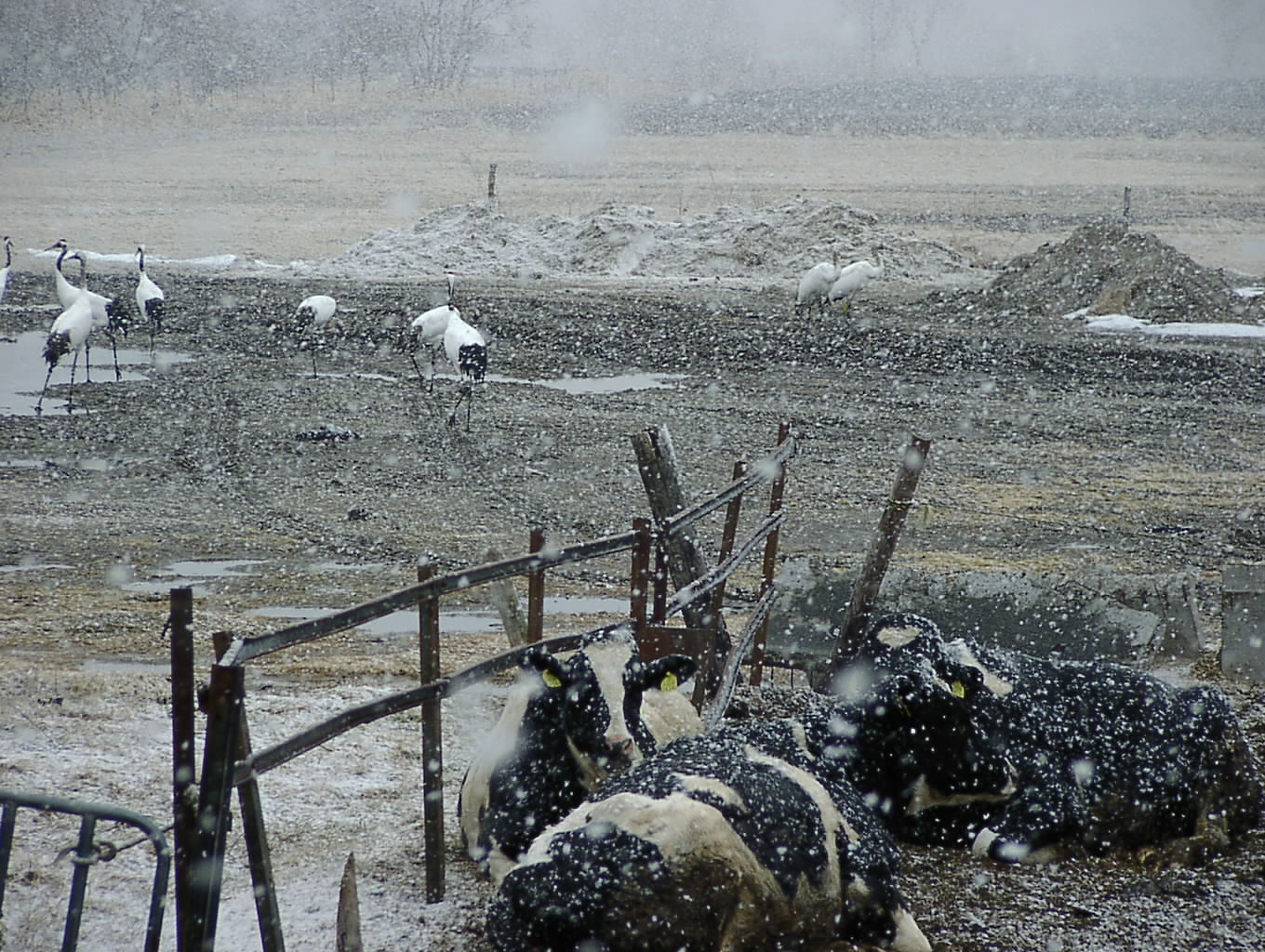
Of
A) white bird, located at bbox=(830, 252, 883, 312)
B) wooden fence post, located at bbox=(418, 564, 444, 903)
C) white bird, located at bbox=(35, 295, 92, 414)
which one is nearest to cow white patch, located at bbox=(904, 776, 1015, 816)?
wooden fence post, located at bbox=(418, 564, 444, 903)

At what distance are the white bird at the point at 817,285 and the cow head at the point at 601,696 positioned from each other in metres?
15.1

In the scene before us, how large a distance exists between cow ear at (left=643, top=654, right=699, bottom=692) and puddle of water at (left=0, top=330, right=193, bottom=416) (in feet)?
34.7


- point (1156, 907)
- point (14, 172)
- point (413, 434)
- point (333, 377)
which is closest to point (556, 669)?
point (1156, 907)

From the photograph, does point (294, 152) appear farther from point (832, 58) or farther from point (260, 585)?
point (832, 58)

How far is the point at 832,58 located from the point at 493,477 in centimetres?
7063

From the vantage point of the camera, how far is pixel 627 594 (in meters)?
8.45

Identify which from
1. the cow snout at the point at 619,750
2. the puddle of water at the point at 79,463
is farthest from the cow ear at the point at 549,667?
the puddle of water at the point at 79,463

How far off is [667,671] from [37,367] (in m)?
13.2

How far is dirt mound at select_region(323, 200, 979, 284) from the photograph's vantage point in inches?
931

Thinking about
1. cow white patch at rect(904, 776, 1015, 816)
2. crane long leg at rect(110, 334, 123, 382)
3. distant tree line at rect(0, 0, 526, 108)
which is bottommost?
crane long leg at rect(110, 334, 123, 382)

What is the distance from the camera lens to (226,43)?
63.0 m

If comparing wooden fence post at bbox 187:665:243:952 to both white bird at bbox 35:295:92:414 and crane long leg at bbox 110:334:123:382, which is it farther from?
crane long leg at bbox 110:334:123:382

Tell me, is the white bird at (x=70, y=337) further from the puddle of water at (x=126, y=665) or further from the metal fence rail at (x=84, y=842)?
the metal fence rail at (x=84, y=842)

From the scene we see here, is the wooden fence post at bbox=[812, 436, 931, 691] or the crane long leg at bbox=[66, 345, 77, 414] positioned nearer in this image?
the wooden fence post at bbox=[812, 436, 931, 691]
